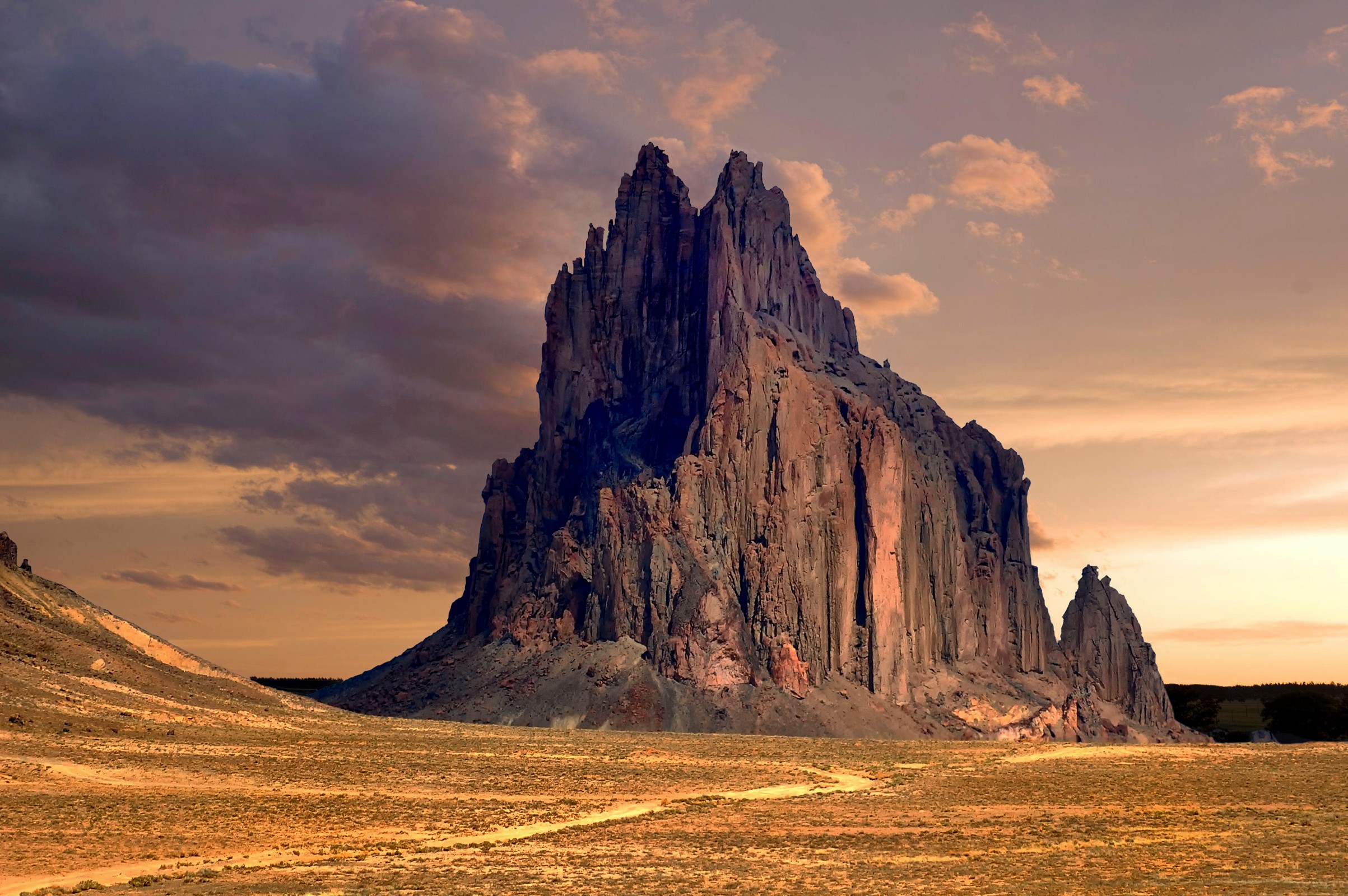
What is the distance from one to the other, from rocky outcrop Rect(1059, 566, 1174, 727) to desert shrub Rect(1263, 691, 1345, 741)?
13.0m

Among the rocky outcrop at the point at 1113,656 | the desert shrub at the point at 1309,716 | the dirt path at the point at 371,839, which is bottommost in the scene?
the dirt path at the point at 371,839

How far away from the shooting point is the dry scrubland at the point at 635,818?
46469mm

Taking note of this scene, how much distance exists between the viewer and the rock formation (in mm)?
140875

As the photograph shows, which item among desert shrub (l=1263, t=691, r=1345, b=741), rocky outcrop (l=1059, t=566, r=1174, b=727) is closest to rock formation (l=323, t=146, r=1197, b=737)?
rocky outcrop (l=1059, t=566, r=1174, b=727)

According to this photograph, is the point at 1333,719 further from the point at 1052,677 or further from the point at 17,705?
the point at 17,705

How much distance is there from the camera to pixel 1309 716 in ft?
540

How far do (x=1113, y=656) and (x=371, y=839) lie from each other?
134695 mm

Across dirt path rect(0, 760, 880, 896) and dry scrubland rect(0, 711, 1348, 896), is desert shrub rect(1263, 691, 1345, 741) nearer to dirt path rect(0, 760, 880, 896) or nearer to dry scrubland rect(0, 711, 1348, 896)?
dry scrubland rect(0, 711, 1348, 896)

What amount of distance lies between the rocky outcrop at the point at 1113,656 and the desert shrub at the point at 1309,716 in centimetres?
1295

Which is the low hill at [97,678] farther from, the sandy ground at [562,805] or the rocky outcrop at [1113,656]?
the rocky outcrop at [1113,656]

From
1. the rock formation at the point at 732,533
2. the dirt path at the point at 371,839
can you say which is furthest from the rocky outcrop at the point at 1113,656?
the dirt path at the point at 371,839

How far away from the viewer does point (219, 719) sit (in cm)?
10125

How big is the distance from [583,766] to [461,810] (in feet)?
78.4

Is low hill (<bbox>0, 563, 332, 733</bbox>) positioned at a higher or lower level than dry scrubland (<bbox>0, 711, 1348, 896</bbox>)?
higher
